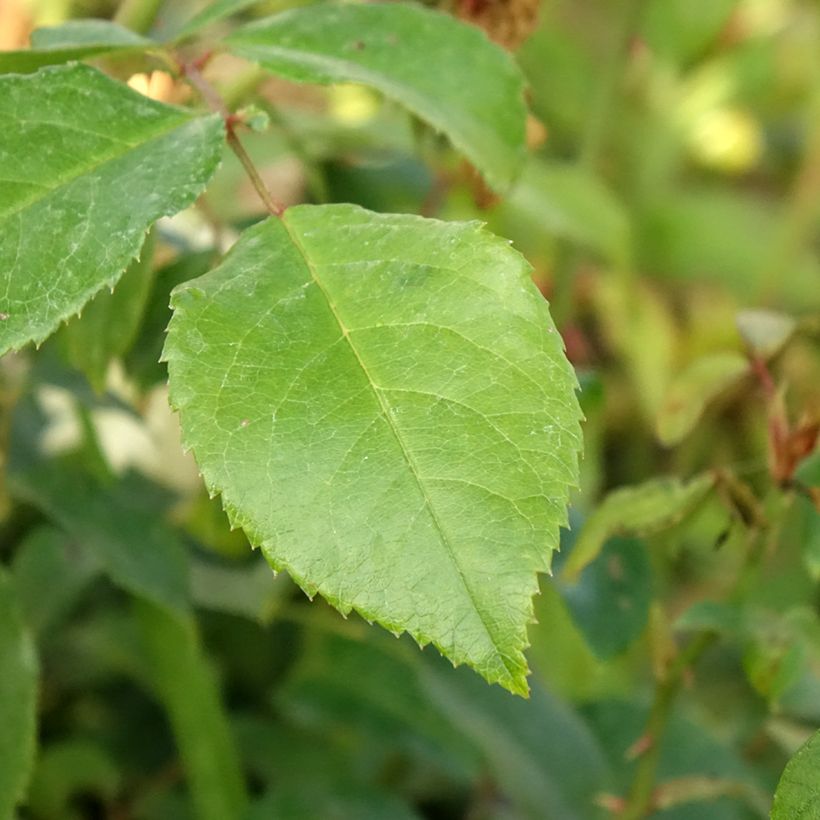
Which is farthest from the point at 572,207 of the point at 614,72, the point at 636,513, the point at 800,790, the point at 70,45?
the point at 800,790

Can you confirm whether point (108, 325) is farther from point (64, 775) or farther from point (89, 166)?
point (64, 775)

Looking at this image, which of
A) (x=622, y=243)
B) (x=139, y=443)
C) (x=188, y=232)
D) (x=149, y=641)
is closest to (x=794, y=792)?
(x=149, y=641)

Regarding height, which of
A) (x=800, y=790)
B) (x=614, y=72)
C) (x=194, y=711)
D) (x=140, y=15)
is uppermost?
(x=140, y=15)

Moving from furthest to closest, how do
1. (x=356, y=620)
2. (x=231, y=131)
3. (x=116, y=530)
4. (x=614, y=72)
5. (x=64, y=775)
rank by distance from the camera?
(x=614, y=72) < (x=356, y=620) < (x=64, y=775) < (x=116, y=530) < (x=231, y=131)

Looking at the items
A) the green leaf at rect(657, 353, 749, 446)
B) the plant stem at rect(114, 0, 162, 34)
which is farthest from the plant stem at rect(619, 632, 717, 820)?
the plant stem at rect(114, 0, 162, 34)

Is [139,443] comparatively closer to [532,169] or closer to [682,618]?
[532,169]

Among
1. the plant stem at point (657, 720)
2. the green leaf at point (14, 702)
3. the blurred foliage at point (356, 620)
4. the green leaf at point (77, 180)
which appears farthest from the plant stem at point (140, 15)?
the plant stem at point (657, 720)
